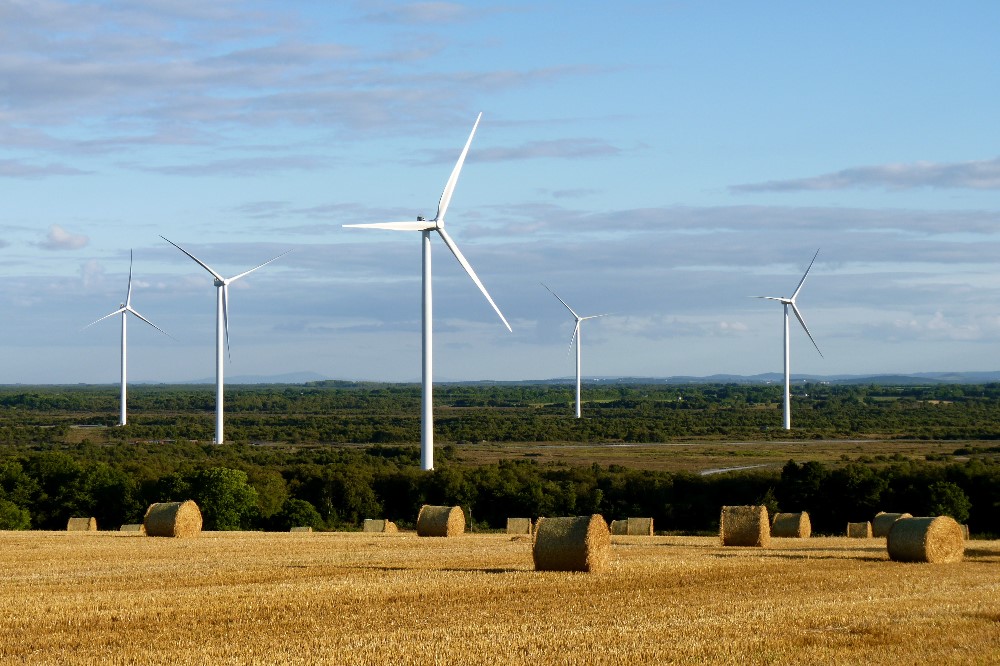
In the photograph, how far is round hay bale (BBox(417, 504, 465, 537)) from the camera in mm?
41156

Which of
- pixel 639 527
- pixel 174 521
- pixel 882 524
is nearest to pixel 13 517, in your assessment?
pixel 174 521

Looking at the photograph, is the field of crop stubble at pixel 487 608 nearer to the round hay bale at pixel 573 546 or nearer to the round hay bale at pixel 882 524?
the round hay bale at pixel 573 546

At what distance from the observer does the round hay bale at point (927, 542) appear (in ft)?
99.9

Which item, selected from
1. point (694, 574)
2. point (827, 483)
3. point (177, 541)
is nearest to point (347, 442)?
point (827, 483)

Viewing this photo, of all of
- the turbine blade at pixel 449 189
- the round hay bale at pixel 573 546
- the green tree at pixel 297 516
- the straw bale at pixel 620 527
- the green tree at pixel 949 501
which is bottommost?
the green tree at pixel 297 516

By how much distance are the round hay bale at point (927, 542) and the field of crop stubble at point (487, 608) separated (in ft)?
1.53

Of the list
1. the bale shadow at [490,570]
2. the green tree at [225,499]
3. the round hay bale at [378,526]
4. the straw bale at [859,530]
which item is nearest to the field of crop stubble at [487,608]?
the bale shadow at [490,570]

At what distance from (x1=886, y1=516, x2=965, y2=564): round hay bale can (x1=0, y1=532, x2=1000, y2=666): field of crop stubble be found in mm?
466

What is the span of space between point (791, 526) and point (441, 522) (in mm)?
11390

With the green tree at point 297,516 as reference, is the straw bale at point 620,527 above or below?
above

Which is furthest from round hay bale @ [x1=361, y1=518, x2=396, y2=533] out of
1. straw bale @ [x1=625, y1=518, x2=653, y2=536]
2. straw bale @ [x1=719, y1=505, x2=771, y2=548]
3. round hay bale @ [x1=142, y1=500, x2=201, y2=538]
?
straw bale @ [x1=719, y1=505, x2=771, y2=548]

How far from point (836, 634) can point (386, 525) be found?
3136 cm

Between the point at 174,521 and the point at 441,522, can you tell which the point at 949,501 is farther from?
the point at 174,521

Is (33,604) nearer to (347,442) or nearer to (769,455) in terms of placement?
(769,455)
